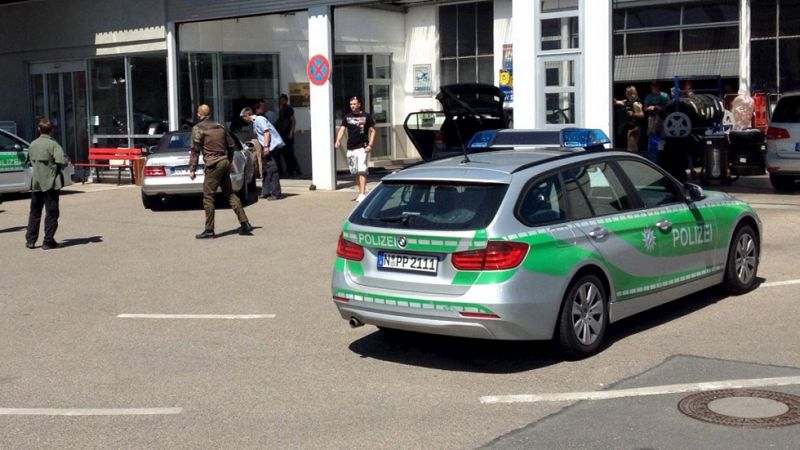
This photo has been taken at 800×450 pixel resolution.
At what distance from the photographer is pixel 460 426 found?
641 cm

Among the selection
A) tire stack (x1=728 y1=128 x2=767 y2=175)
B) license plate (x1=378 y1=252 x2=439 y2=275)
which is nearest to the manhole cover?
license plate (x1=378 y1=252 x2=439 y2=275)

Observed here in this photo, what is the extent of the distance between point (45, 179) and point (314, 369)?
814 centimetres

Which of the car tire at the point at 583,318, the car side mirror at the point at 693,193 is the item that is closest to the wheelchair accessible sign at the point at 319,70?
the car side mirror at the point at 693,193

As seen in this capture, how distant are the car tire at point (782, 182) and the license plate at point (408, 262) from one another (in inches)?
488

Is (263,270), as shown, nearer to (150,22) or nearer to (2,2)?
(150,22)

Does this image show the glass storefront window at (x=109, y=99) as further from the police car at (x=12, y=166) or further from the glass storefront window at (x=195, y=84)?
the police car at (x=12, y=166)

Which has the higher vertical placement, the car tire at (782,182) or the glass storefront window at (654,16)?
the glass storefront window at (654,16)

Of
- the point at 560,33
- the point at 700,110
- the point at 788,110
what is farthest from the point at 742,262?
the point at 700,110

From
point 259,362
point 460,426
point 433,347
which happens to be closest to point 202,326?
point 259,362

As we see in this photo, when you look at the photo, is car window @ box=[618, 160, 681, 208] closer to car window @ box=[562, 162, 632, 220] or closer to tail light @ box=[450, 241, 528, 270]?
car window @ box=[562, 162, 632, 220]

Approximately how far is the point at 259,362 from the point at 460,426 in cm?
234

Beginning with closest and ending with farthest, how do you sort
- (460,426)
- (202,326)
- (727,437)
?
(727,437) → (460,426) → (202,326)

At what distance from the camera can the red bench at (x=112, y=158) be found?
24609mm

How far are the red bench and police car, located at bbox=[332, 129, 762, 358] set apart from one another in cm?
1714
